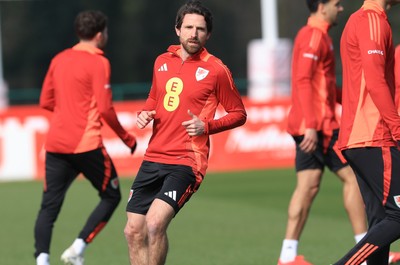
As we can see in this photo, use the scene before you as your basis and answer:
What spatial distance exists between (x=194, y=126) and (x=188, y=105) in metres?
0.29

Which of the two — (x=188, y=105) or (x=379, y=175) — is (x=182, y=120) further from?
(x=379, y=175)

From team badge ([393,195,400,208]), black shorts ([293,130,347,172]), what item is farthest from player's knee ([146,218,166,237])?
black shorts ([293,130,347,172])

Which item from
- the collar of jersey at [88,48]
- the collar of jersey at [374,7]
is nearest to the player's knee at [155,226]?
the collar of jersey at [374,7]

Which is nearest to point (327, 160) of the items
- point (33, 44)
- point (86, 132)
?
point (86, 132)

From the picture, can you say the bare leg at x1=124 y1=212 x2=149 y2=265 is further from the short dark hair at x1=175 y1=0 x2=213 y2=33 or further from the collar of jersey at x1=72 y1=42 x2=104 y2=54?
the collar of jersey at x1=72 y1=42 x2=104 y2=54

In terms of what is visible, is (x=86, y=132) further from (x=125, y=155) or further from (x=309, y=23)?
(x=125, y=155)

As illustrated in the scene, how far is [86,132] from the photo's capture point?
9578mm

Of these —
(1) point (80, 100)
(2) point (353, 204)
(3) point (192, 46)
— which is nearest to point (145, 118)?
(3) point (192, 46)

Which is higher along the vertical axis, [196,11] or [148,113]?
[196,11]

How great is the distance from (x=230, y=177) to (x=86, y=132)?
9853 mm

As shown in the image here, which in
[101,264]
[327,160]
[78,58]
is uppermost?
[78,58]

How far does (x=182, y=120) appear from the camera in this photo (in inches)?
302

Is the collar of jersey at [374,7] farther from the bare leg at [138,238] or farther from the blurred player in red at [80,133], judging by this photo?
the blurred player in red at [80,133]

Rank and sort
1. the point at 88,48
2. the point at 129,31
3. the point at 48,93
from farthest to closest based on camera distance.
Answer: the point at 129,31 < the point at 48,93 < the point at 88,48
